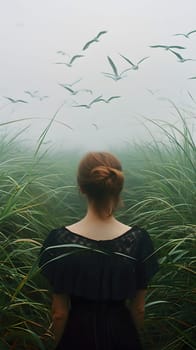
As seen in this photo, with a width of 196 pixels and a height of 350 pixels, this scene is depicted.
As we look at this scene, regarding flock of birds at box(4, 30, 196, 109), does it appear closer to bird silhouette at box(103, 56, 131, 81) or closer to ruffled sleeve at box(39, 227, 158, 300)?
bird silhouette at box(103, 56, 131, 81)

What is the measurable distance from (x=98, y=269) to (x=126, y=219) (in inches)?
9.3

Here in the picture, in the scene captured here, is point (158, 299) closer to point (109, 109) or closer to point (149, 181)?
point (149, 181)

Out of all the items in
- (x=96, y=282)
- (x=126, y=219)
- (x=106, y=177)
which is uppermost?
(x=106, y=177)

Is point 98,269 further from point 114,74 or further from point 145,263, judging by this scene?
point 114,74

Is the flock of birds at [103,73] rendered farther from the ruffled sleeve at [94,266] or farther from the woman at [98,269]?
the ruffled sleeve at [94,266]

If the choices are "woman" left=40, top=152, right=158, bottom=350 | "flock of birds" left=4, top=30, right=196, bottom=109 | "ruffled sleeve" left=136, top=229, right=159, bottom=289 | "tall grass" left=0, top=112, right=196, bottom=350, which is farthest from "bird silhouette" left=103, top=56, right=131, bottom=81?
"ruffled sleeve" left=136, top=229, right=159, bottom=289

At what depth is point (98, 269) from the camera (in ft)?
4.18

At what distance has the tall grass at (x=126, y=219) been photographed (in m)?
1.34

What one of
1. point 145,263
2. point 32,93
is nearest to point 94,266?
point 145,263

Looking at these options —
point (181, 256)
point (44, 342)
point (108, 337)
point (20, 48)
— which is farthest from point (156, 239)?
point (20, 48)

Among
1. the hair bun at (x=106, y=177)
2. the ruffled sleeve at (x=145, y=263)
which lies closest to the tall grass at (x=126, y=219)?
the ruffled sleeve at (x=145, y=263)

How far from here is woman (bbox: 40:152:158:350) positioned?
49.5 inches

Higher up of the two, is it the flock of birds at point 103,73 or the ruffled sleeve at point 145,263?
the flock of birds at point 103,73

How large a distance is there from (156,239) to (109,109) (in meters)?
0.43
